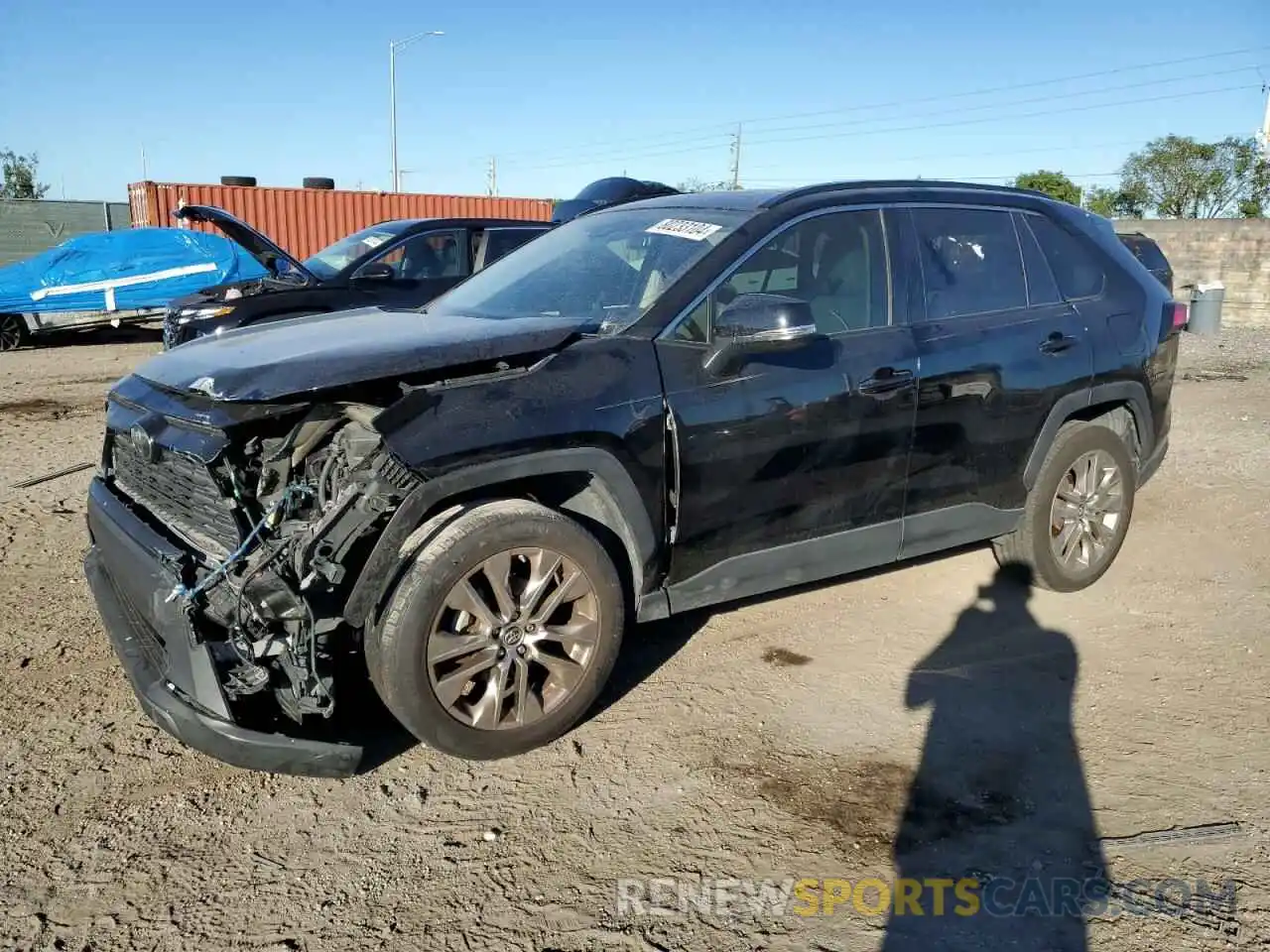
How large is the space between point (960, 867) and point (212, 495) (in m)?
2.53

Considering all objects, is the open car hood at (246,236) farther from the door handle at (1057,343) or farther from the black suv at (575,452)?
the door handle at (1057,343)

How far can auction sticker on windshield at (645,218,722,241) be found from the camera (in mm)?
3996

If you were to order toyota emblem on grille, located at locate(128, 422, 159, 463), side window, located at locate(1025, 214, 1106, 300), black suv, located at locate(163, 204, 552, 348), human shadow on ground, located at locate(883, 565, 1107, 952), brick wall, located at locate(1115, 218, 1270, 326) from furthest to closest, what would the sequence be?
brick wall, located at locate(1115, 218, 1270, 326) → black suv, located at locate(163, 204, 552, 348) → side window, located at locate(1025, 214, 1106, 300) → toyota emblem on grille, located at locate(128, 422, 159, 463) → human shadow on ground, located at locate(883, 565, 1107, 952)

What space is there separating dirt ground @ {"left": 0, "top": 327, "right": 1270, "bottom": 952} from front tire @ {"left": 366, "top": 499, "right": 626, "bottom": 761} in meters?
0.20

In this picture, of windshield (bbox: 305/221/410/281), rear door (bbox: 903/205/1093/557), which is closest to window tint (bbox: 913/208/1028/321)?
rear door (bbox: 903/205/1093/557)

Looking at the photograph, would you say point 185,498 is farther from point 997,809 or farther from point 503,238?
point 503,238

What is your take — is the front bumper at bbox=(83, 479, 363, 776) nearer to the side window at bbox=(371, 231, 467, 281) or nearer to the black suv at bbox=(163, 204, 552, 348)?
the black suv at bbox=(163, 204, 552, 348)

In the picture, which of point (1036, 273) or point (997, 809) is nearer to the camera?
point (997, 809)

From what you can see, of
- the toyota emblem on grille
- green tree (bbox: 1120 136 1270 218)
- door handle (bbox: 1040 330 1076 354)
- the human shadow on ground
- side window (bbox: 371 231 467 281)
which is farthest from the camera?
green tree (bbox: 1120 136 1270 218)

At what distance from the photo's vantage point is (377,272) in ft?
32.1

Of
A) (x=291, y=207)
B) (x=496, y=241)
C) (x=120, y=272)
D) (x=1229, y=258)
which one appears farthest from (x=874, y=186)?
(x=291, y=207)

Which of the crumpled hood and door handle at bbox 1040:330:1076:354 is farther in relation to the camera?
door handle at bbox 1040:330:1076:354

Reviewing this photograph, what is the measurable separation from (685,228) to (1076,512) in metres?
2.43

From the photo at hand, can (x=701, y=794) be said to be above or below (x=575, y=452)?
below
